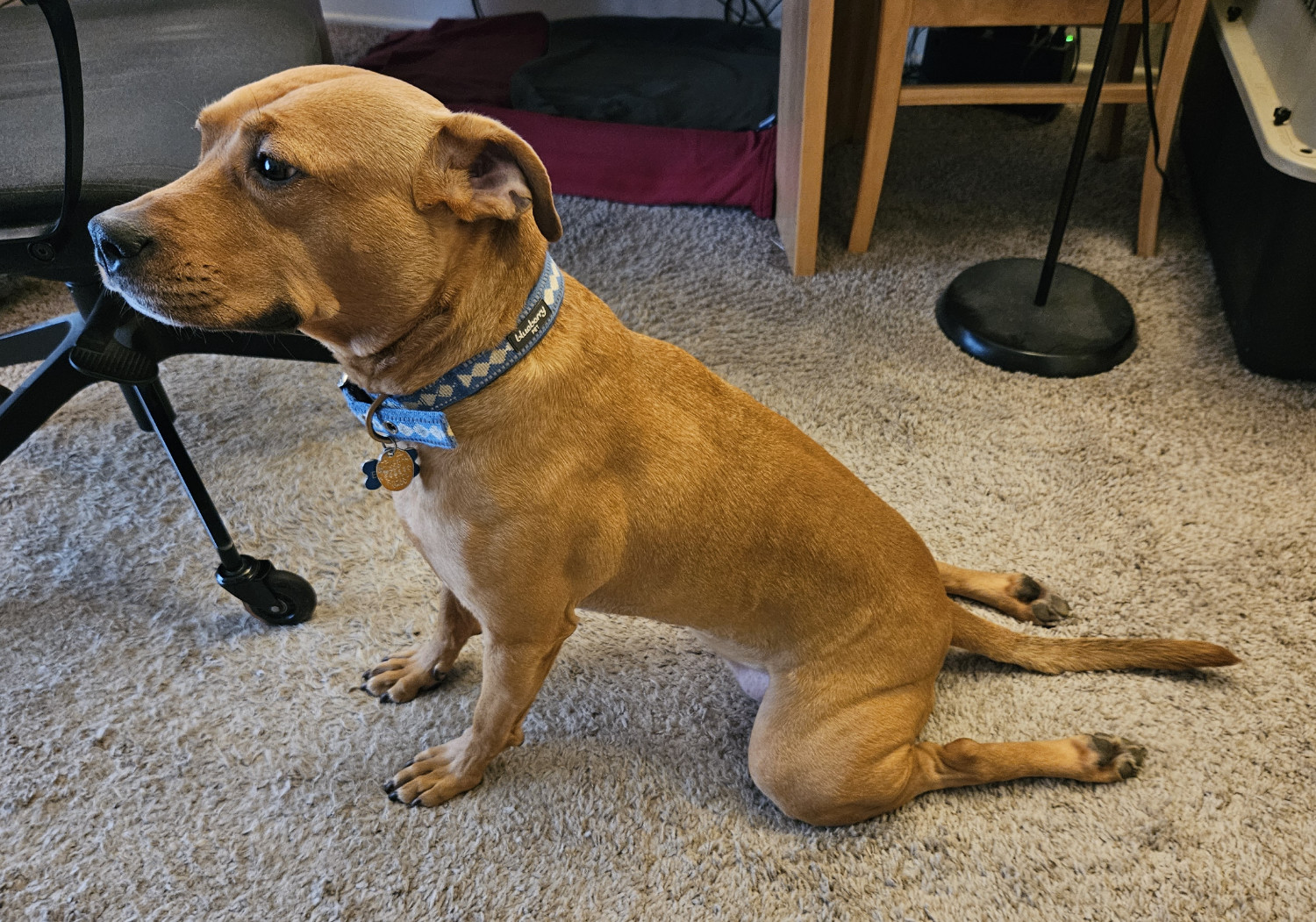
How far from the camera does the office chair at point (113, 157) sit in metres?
1.23

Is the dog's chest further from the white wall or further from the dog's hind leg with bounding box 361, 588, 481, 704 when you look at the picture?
the white wall

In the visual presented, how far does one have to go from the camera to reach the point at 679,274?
2.28m

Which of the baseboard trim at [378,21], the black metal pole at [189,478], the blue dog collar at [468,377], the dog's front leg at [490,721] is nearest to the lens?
the blue dog collar at [468,377]

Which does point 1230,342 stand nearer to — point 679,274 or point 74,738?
point 679,274

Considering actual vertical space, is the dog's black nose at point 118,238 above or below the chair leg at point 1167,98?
above

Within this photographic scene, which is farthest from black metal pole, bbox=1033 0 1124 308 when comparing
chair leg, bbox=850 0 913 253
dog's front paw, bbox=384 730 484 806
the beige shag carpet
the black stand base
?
dog's front paw, bbox=384 730 484 806

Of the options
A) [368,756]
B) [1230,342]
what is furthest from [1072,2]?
[368,756]

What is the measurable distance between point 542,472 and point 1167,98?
182 cm

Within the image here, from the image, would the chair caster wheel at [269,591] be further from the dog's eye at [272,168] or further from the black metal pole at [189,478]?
the dog's eye at [272,168]

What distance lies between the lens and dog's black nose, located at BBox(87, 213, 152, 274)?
0.86 meters

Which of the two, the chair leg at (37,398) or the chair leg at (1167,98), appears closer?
the chair leg at (37,398)

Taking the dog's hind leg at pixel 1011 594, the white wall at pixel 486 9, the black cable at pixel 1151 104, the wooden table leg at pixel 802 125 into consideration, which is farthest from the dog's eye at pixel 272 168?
the white wall at pixel 486 9

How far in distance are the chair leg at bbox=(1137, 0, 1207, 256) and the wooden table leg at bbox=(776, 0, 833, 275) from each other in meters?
0.72

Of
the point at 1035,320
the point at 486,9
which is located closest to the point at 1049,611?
the point at 1035,320
